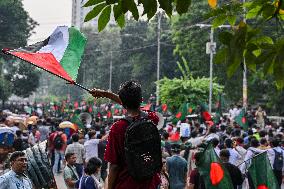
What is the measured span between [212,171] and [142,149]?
4.64m

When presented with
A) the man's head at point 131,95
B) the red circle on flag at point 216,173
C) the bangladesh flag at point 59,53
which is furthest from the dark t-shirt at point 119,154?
the red circle on flag at point 216,173

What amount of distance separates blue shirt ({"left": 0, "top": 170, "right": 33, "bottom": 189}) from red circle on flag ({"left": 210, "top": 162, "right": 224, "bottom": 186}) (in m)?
2.85

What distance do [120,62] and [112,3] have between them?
246ft

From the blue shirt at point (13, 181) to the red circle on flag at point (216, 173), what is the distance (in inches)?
112

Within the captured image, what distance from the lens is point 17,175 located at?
707 centimetres

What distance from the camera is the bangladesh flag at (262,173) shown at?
9711 mm

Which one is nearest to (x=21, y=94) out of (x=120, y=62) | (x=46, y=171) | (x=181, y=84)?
(x=120, y=62)

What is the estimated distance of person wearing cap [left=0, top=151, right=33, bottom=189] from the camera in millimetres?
6914

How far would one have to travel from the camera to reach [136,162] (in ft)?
15.4

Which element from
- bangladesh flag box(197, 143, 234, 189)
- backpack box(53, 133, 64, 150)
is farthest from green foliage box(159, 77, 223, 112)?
bangladesh flag box(197, 143, 234, 189)

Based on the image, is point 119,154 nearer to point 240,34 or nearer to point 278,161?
point 240,34

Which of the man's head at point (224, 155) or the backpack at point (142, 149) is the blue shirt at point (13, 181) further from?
the man's head at point (224, 155)

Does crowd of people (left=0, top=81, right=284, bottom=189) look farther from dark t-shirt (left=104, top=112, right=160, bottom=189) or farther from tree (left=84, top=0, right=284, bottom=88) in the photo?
tree (left=84, top=0, right=284, bottom=88)

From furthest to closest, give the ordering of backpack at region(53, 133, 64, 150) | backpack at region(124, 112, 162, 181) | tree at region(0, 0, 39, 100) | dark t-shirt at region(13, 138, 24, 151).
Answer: tree at region(0, 0, 39, 100)
backpack at region(53, 133, 64, 150)
dark t-shirt at region(13, 138, 24, 151)
backpack at region(124, 112, 162, 181)
